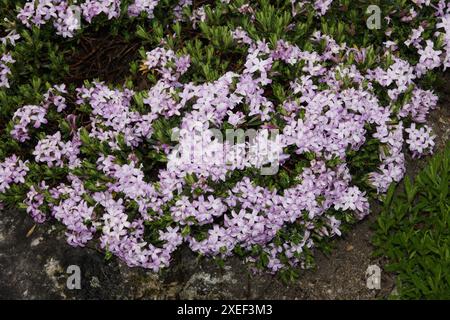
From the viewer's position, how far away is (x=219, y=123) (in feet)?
22.2

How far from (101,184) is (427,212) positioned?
133 inches

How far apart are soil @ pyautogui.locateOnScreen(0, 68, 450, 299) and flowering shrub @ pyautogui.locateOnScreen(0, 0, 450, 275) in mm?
198

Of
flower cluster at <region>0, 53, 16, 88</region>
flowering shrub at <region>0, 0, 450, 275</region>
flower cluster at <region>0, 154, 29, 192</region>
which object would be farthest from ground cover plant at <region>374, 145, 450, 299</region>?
flower cluster at <region>0, 53, 16, 88</region>

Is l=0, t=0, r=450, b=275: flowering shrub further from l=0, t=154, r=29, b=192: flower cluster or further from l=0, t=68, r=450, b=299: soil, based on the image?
l=0, t=68, r=450, b=299: soil

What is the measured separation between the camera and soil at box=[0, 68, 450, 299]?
6.95 metres

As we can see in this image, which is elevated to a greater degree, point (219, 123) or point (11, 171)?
point (219, 123)

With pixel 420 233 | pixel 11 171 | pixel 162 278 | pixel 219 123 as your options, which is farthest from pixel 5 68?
pixel 420 233

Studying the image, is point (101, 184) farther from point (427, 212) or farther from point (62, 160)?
point (427, 212)

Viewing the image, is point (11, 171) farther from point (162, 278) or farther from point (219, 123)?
point (219, 123)

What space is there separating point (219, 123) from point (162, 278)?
1.66 m

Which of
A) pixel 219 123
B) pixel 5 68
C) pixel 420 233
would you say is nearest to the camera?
pixel 219 123

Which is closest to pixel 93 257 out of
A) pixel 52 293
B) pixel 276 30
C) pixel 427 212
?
pixel 52 293

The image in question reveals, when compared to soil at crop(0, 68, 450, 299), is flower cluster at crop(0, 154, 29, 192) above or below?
above

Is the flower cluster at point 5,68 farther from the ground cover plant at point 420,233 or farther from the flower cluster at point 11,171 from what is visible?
the ground cover plant at point 420,233
